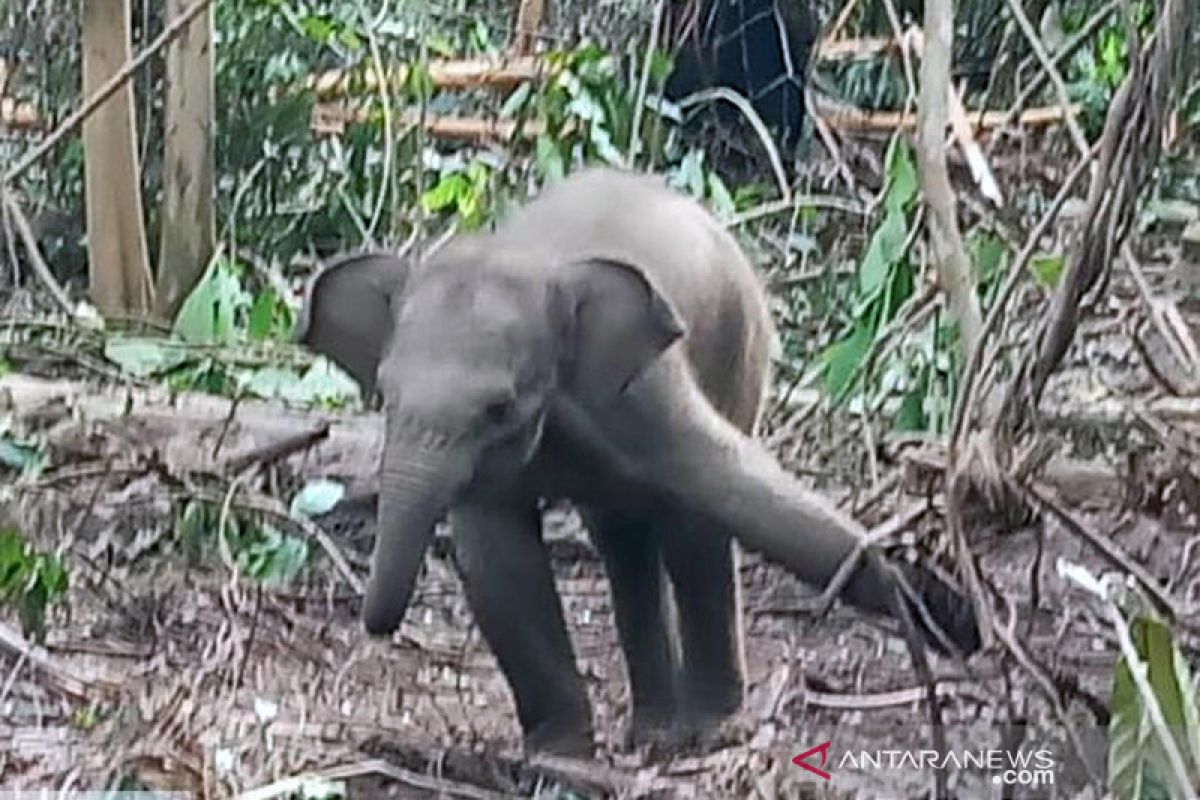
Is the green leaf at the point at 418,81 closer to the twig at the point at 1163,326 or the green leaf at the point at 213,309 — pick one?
the green leaf at the point at 213,309

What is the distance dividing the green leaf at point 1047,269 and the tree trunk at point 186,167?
0.66 meters

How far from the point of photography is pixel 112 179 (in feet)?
8.63

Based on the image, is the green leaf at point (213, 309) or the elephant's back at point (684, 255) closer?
the elephant's back at point (684, 255)

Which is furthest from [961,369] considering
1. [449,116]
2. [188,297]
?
[188,297]

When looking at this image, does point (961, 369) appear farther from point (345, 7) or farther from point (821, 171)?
point (345, 7)

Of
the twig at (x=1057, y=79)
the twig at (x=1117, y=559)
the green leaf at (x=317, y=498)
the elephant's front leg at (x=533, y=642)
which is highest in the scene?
the twig at (x=1057, y=79)

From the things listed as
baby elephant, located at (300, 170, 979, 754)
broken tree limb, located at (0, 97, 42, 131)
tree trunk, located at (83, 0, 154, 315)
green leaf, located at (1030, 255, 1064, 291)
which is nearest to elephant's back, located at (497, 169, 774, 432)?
baby elephant, located at (300, 170, 979, 754)

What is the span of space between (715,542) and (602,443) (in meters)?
0.12

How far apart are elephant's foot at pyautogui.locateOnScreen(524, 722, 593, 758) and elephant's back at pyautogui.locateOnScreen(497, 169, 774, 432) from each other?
271 mm

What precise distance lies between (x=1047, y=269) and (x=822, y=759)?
0.42 m

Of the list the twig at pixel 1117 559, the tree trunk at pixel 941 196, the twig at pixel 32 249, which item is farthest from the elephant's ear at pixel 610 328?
the twig at pixel 32 249

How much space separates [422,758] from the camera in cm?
255

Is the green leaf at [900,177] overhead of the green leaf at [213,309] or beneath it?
overhead

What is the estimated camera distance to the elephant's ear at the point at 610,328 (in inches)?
95.7
